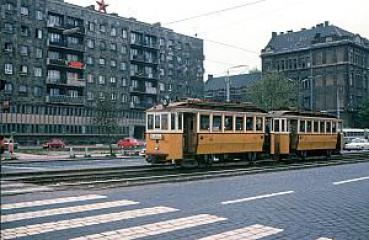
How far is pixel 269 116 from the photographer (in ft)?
77.6

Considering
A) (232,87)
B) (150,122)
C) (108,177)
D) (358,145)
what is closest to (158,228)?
(108,177)

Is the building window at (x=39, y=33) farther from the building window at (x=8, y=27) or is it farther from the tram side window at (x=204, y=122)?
the tram side window at (x=204, y=122)

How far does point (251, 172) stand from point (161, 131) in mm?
3980

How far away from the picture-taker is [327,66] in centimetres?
8294

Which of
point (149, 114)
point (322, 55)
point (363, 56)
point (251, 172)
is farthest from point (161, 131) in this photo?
point (363, 56)

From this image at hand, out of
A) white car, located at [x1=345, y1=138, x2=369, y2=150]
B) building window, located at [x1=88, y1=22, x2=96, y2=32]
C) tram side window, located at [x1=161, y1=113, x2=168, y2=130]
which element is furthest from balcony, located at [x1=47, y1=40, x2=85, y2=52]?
tram side window, located at [x1=161, y1=113, x2=168, y2=130]

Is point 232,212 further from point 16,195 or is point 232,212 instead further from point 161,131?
point 161,131

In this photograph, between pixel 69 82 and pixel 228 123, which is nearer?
pixel 228 123

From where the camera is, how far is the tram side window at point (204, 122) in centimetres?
1911

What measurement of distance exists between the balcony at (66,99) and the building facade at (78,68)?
14 centimetres

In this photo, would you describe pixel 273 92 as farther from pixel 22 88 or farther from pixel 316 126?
pixel 316 126

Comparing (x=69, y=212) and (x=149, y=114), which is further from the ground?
(x=149, y=114)

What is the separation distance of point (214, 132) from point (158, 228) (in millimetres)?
12417

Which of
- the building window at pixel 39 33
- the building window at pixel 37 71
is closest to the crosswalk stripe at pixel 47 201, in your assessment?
the building window at pixel 37 71
